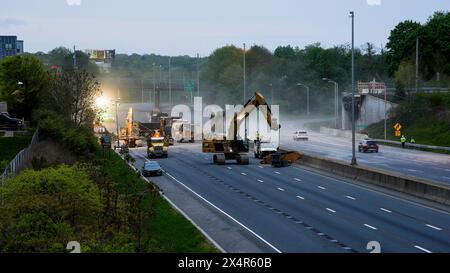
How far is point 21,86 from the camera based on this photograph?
80812 mm

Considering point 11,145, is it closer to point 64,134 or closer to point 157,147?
point 64,134

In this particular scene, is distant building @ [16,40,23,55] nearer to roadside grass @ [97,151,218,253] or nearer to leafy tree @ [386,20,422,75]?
leafy tree @ [386,20,422,75]

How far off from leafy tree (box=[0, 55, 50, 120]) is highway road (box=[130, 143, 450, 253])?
82.4 ft

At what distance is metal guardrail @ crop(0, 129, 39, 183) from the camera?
36.1 meters

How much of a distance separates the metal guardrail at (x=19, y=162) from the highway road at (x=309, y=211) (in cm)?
923

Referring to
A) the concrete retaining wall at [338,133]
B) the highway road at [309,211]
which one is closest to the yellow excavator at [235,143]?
the highway road at [309,211]

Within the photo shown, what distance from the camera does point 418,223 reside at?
34.8 metres

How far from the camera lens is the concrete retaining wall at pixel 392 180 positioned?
42.2 meters

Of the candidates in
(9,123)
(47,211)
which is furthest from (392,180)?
(9,123)

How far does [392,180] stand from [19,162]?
2328 centimetres

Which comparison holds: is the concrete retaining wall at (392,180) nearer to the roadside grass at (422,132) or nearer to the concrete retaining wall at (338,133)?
the roadside grass at (422,132)

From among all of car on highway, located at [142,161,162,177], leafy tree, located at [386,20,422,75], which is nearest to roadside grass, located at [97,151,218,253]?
car on highway, located at [142,161,162,177]
